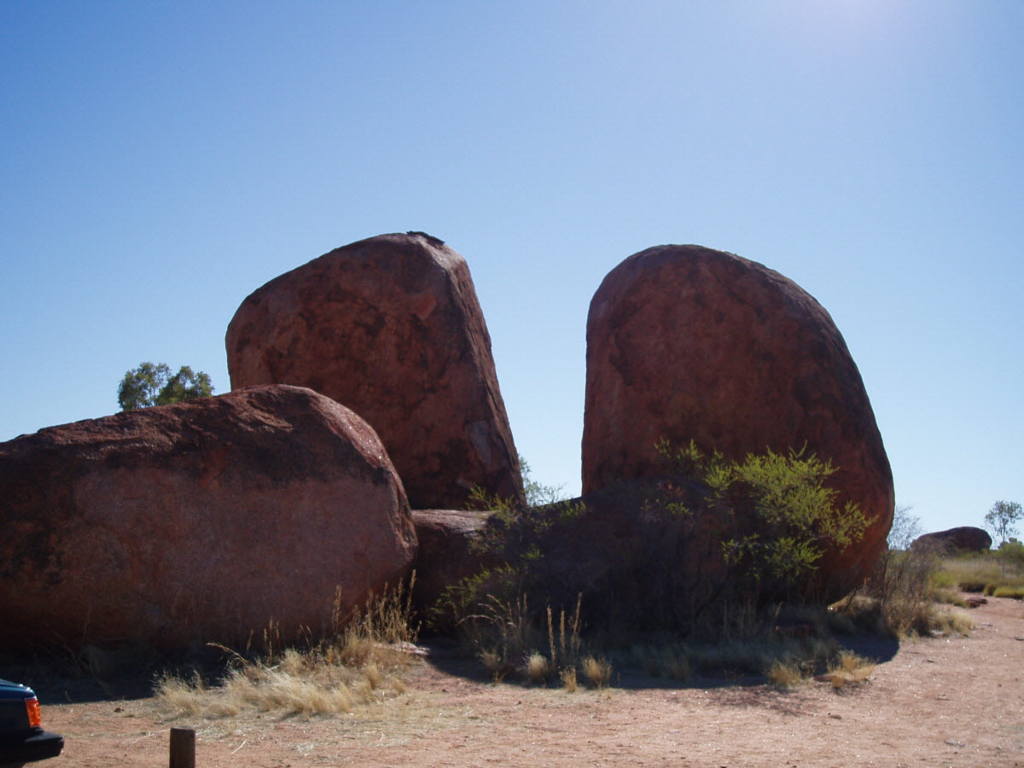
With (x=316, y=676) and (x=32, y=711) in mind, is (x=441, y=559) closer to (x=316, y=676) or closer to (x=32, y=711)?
(x=316, y=676)

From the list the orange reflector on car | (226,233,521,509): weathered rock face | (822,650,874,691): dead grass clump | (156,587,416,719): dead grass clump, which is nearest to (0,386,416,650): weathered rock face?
(156,587,416,719): dead grass clump

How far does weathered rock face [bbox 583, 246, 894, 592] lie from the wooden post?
25.8 ft

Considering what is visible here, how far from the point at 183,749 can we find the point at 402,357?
8.06m

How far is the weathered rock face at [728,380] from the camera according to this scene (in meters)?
10.8

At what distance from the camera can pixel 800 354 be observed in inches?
440

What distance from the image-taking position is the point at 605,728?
5.85 m

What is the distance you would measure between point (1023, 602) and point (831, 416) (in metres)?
7.61

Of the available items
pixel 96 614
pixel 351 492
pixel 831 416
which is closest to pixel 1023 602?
pixel 831 416

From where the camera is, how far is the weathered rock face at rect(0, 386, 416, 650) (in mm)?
7324

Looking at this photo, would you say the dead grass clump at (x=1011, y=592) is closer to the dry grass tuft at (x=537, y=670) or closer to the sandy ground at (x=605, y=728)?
the sandy ground at (x=605, y=728)

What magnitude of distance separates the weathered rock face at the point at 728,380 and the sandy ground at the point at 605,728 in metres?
3.31

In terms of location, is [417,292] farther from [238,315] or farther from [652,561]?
[652,561]

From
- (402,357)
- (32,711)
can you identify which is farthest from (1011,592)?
(32,711)

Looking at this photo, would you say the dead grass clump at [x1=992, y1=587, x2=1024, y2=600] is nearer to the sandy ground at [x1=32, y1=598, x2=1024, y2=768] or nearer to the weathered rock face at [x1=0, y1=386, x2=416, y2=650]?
the sandy ground at [x1=32, y1=598, x2=1024, y2=768]
